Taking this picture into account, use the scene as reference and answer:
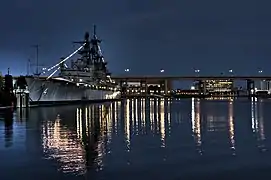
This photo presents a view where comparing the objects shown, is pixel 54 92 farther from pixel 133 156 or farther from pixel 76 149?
pixel 133 156

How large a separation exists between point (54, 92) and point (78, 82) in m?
24.0

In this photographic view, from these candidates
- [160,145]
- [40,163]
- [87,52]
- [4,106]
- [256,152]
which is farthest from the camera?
[87,52]

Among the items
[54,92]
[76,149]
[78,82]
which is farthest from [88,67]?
[76,149]

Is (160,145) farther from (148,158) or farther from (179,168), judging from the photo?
(179,168)

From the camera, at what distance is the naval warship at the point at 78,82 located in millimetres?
85125

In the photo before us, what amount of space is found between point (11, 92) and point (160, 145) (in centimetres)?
5554

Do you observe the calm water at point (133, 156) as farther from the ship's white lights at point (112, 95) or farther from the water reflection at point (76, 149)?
the ship's white lights at point (112, 95)

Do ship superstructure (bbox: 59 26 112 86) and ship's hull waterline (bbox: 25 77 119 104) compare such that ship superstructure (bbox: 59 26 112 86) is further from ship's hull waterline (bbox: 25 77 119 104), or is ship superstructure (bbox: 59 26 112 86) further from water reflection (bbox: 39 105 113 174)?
water reflection (bbox: 39 105 113 174)

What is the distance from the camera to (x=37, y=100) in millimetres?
84688

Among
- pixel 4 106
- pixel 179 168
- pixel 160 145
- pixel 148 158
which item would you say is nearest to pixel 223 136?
pixel 160 145

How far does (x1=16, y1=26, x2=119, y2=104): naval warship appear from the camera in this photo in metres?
85.1

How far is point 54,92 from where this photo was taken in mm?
92938

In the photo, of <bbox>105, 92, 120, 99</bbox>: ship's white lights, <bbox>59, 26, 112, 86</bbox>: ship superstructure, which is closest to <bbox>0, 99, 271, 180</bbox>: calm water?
<bbox>59, 26, 112, 86</bbox>: ship superstructure

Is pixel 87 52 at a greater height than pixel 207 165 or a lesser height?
greater
